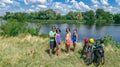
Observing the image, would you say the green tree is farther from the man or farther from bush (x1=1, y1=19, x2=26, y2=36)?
the man

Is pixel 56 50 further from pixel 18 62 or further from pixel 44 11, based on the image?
pixel 44 11

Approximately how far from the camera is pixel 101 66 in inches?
412

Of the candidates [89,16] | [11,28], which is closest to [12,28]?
[11,28]

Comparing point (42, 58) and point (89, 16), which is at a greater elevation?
point (42, 58)

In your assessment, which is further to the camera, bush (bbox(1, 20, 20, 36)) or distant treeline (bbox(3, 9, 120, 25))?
distant treeline (bbox(3, 9, 120, 25))

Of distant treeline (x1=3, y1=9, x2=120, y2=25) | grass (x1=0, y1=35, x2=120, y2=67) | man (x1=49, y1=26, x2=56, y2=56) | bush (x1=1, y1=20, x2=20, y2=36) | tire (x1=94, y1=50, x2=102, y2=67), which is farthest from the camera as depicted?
distant treeline (x1=3, y1=9, x2=120, y2=25)

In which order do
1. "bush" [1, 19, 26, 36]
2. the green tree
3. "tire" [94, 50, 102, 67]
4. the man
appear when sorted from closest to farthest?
"tire" [94, 50, 102, 67]
the man
"bush" [1, 19, 26, 36]
the green tree

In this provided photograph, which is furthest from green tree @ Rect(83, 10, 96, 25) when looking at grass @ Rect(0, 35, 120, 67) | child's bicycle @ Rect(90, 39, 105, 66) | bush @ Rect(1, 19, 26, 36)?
child's bicycle @ Rect(90, 39, 105, 66)

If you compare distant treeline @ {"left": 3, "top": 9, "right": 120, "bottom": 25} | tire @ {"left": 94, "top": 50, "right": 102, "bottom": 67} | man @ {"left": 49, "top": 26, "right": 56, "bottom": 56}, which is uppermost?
man @ {"left": 49, "top": 26, "right": 56, "bottom": 56}

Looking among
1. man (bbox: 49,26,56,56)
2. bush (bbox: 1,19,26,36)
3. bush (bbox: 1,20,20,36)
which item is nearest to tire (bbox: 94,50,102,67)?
man (bbox: 49,26,56,56)

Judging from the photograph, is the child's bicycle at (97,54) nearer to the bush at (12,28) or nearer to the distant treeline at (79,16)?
the bush at (12,28)

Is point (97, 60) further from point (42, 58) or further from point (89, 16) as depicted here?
point (89, 16)

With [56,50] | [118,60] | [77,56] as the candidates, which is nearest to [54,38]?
[56,50]

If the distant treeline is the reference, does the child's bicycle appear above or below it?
above
